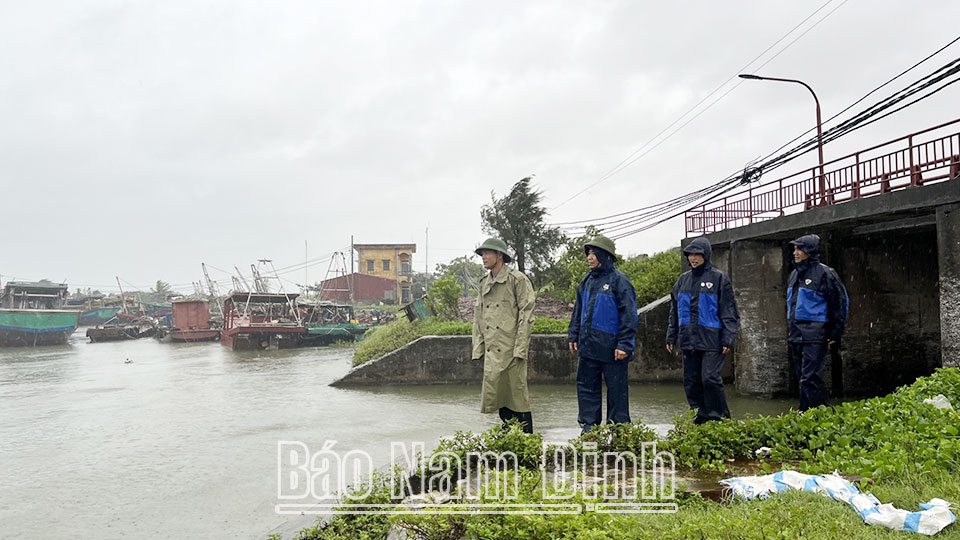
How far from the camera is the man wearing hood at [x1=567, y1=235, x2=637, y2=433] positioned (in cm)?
548

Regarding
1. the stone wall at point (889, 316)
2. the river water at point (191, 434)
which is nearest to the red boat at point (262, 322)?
the river water at point (191, 434)

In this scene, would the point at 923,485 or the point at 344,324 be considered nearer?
the point at 923,485

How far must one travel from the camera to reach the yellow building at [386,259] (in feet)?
193

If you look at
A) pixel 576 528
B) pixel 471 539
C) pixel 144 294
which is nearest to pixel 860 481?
pixel 576 528

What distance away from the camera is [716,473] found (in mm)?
4301

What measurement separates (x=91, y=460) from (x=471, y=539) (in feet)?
21.9

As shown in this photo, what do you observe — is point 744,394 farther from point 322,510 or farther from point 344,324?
point 344,324

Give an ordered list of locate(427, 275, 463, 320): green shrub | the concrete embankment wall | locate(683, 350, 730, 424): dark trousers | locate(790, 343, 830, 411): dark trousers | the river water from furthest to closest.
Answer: locate(427, 275, 463, 320): green shrub
the concrete embankment wall
locate(790, 343, 830, 411): dark trousers
locate(683, 350, 730, 424): dark trousers
the river water

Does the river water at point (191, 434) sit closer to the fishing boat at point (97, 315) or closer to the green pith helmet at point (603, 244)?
the green pith helmet at point (603, 244)

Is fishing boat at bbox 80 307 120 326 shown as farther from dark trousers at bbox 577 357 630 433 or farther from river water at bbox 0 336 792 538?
dark trousers at bbox 577 357 630 433

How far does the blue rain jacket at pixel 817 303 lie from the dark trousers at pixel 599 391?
2.17m

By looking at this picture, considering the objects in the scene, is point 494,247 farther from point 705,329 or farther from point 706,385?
point 706,385

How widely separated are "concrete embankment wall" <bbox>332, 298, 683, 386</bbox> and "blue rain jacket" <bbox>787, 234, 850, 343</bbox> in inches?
290

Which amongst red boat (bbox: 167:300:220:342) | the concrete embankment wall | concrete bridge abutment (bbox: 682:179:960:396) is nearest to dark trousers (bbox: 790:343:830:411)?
concrete bridge abutment (bbox: 682:179:960:396)
